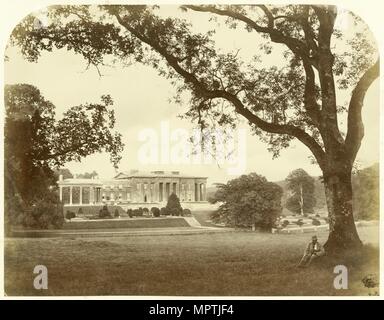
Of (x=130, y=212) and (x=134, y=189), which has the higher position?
(x=134, y=189)

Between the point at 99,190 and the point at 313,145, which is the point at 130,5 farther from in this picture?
the point at 313,145

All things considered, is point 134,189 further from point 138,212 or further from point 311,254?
point 311,254

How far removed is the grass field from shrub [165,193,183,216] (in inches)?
12.4

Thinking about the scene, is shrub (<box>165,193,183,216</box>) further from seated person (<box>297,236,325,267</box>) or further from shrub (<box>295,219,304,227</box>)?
seated person (<box>297,236,325,267</box>)

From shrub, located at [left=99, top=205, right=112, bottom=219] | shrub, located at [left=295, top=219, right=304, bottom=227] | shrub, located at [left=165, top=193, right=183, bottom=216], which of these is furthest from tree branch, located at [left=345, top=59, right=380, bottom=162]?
shrub, located at [left=99, top=205, right=112, bottom=219]

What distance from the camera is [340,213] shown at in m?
7.38

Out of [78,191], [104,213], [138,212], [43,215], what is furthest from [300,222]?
[43,215]

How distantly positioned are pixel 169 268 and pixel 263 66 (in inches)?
107

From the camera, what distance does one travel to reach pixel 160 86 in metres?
7.33

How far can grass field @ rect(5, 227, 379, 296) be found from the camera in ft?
23.7
